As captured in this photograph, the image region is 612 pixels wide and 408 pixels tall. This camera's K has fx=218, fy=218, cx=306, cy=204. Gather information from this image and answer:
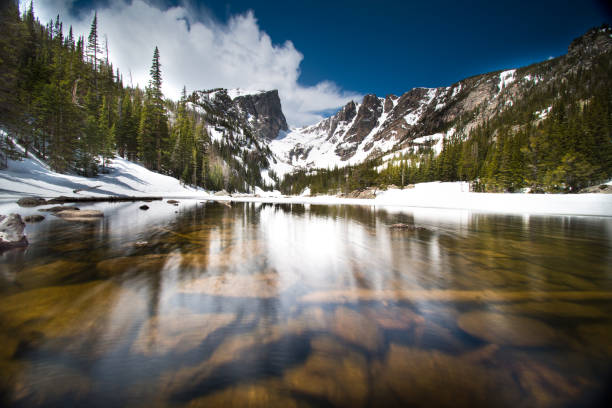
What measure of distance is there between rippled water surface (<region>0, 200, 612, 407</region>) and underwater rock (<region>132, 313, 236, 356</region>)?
25mm

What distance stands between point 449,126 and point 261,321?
206824mm

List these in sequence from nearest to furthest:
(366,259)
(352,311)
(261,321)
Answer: (261,321) < (352,311) < (366,259)

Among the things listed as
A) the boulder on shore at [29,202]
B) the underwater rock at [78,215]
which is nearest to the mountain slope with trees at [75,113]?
the boulder on shore at [29,202]

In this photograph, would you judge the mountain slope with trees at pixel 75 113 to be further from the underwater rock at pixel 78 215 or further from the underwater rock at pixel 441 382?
the underwater rock at pixel 441 382

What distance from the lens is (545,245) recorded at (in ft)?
31.9

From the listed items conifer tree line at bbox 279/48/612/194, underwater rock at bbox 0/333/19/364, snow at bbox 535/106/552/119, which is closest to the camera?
underwater rock at bbox 0/333/19/364

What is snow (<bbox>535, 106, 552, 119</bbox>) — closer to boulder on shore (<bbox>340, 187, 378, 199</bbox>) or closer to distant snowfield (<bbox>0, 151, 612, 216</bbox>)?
boulder on shore (<bbox>340, 187, 378, 199</bbox>)

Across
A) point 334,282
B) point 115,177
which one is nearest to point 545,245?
point 334,282

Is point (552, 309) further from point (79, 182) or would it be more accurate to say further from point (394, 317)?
point (79, 182)

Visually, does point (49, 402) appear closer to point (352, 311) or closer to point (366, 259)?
A: point (352, 311)

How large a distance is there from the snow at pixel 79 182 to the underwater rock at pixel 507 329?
3420 centimetres

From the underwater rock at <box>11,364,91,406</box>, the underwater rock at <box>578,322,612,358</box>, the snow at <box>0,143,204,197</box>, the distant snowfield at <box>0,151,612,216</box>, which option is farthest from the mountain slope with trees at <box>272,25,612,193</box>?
the snow at <box>0,143,204,197</box>

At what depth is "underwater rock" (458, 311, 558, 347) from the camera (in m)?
3.26

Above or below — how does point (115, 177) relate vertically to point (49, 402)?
above
